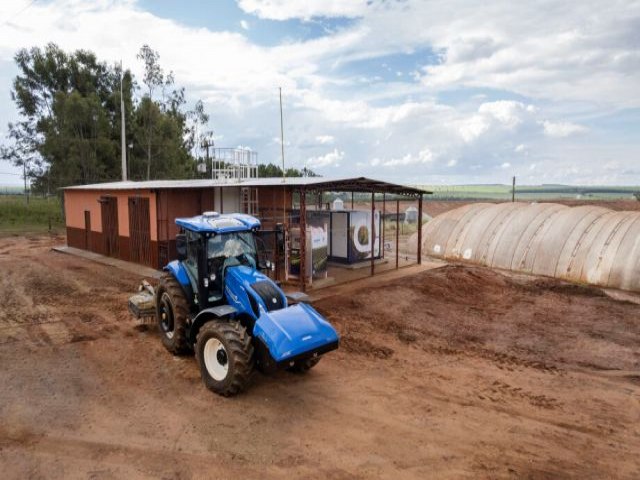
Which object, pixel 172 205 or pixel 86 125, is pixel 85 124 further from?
pixel 172 205

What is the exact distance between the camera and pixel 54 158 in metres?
36.0

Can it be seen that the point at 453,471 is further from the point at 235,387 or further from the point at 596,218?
the point at 596,218

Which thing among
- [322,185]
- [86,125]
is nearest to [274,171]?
[86,125]

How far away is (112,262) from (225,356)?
1461 centimetres

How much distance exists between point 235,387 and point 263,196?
12.7m

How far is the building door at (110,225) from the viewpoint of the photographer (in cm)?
2058

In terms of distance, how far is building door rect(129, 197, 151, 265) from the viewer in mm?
18453

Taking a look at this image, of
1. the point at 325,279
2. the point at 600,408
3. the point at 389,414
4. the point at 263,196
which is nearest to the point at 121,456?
the point at 389,414

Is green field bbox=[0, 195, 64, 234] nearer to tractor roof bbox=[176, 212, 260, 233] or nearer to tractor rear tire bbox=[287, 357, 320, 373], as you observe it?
tractor roof bbox=[176, 212, 260, 233]

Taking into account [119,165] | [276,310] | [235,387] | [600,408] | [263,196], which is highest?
[119,165]

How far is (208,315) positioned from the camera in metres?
8.18

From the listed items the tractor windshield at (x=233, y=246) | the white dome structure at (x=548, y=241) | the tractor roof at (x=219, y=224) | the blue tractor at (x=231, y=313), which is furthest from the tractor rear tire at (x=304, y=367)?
the white dome structure at (x=548, y=241)

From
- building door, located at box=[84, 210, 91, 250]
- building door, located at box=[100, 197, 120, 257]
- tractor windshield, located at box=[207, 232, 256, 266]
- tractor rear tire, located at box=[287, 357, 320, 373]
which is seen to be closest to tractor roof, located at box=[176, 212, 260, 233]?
tractor windshield, located at box=[207, 232, 256, 266]

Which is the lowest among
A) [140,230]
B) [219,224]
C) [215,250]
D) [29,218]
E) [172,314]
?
[172,314]
